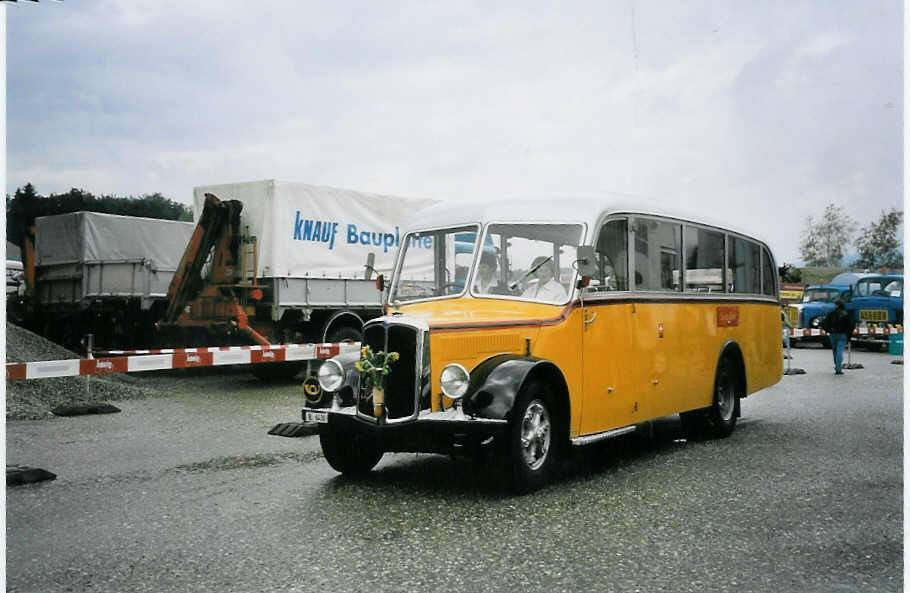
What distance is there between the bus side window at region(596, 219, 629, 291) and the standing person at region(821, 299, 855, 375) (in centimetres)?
1162

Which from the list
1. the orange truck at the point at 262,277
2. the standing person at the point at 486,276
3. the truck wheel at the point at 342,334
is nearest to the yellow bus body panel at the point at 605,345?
the standing person at the point at 486,276

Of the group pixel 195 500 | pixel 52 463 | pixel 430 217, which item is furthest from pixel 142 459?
pixel 430 217

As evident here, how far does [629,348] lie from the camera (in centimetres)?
797

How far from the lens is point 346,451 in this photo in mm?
7270

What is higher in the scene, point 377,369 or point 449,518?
point 377,369

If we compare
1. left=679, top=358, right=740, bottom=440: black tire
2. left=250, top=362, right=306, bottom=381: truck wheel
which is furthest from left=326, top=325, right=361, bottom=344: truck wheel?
left=679, top=358, right=740, bottom=440: black tire

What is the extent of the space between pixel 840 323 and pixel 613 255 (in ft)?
41.4

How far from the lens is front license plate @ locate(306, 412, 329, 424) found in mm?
6812

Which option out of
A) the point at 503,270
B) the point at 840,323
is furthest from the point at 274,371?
the point at 840,323

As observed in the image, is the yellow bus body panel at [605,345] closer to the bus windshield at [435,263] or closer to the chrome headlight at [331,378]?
the bus windshield at [435,263]

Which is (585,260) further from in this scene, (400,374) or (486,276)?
(400,374)

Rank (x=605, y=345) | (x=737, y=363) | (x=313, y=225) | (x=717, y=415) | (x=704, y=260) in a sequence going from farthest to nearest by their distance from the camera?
(x=313, y=225)
(x=737, y=363)
(x=717, y=415)
(x=704, y=260)
(x=605, y=345)

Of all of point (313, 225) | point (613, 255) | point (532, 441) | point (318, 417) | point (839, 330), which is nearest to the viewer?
point (532, 441)

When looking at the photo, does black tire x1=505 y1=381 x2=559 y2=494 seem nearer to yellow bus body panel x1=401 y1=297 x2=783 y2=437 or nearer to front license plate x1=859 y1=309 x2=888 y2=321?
yellow bus body panel x1=401 y1=297 x2=783 y2=437
